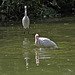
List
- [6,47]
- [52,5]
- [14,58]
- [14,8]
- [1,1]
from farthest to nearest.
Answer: [52,5], [1,1], [14,8], [6,47], [14,58]

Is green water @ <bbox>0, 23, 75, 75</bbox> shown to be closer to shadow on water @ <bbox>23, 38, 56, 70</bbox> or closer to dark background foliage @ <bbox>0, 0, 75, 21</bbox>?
shadow on water @ <bbox>23, 38, 56, 70</bbox>

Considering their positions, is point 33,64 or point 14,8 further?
point 14,8

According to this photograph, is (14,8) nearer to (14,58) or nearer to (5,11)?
(5,11)

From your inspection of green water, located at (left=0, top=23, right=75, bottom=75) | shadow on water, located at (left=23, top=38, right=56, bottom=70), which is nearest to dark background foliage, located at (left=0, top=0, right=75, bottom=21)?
green water, located at (left=0, top=23, right=75, bottom=75)

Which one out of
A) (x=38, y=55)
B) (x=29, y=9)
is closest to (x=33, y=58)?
(x=38, y=55)

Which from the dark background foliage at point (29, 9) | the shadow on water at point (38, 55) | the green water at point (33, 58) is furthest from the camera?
the dark background foliage at point (29, 9)

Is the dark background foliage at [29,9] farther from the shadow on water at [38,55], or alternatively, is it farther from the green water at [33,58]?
the shadow on water at [38,55]

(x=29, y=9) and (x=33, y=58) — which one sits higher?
(x=33, y=58)

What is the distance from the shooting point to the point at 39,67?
6.63 metres

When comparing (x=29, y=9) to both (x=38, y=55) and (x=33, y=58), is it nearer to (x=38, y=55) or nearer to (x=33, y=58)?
(x=38, y=55)

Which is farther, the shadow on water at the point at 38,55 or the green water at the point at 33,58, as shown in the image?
the shadow on water at the point at 38,55

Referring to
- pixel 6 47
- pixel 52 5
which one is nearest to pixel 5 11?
pixel 52 5

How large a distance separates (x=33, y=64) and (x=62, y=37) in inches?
171

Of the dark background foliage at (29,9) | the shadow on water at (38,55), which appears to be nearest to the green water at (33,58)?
the shadow on water at (38,55)
